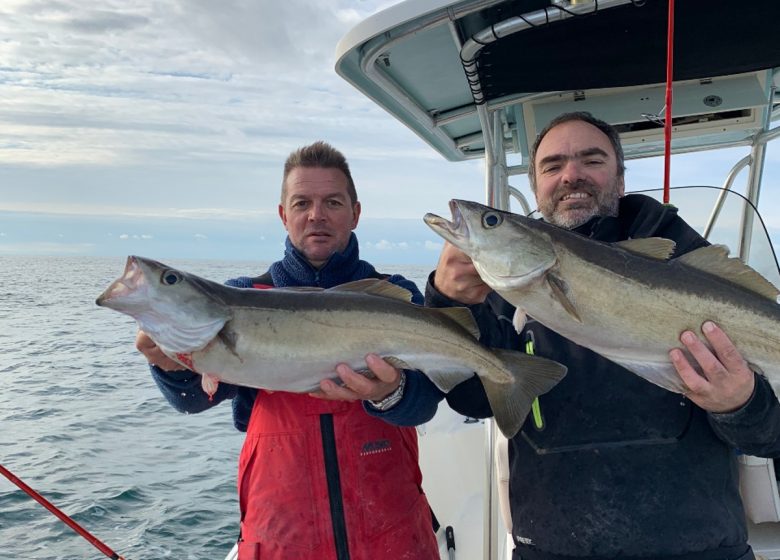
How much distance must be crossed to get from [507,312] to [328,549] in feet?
5.05

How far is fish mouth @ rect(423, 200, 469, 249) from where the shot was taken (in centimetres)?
263

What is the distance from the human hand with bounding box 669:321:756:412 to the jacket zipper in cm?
168

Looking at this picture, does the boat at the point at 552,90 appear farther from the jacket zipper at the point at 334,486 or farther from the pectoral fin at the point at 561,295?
the pectoral fin at the point at 561,295

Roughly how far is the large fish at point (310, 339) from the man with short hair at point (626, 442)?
0.22 metres

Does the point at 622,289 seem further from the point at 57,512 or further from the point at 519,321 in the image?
the point at 57,512

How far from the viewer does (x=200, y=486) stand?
951cm

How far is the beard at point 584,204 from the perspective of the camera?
10.9ft

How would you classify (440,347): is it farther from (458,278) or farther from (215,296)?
(215,296)

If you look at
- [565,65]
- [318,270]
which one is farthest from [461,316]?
[565,65]

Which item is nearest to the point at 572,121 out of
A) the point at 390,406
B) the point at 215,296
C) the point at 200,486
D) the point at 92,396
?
the point at 390,406

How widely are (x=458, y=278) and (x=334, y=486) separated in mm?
1236

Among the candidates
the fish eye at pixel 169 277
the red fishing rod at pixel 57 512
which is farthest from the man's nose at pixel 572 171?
the red fishing rod at pixel 57 512

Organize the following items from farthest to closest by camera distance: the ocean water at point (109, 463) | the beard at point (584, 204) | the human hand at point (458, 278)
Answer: the ocean water at point (109, 463)
the beard at point (584, 204)
the human hand at point (458, 278)

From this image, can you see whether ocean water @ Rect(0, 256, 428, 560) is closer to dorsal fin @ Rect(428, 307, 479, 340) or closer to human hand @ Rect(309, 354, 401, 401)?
human hand @ Rect(309, 354, 401, 401)
